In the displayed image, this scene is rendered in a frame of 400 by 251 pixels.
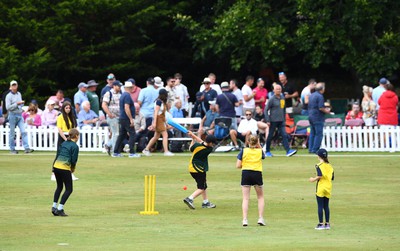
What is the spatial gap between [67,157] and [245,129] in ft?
44.1

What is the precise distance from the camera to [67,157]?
59.2 ft

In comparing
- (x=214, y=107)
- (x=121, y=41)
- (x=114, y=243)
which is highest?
(x=121, y=41)

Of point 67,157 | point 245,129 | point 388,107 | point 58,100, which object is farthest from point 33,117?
point 67,157

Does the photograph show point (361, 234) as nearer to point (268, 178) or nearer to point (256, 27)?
point (268, 178)

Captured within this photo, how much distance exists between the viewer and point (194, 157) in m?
18.9

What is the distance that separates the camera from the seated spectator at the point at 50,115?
33.9 m

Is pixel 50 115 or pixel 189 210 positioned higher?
pixel 50 115

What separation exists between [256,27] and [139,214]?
73.1ft

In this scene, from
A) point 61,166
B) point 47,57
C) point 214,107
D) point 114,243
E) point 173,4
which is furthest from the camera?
point 173,4

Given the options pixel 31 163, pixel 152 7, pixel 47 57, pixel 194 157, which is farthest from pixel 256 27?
pixel 194 157

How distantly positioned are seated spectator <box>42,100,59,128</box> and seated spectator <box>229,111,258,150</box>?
5.89m

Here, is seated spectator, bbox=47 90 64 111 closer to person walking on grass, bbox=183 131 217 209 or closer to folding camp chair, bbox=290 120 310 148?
folding camp chair, bbox=290 120 310 148

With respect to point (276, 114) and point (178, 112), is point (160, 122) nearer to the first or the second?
point (276, 114)

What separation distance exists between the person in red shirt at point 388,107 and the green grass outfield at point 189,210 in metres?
3.40
